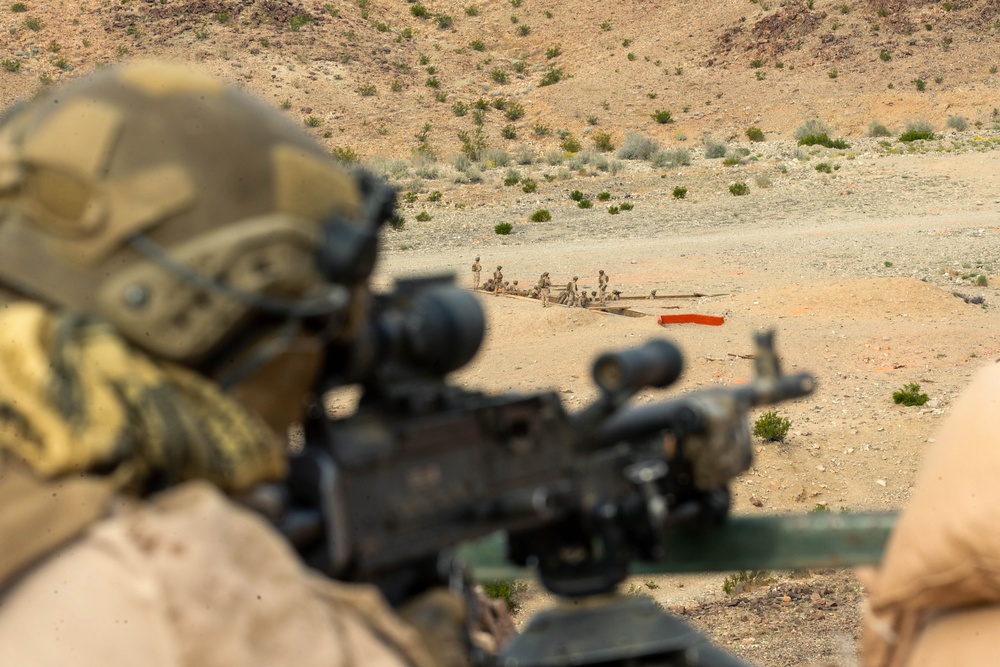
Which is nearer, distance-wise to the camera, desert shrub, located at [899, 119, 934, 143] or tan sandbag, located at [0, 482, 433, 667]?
tan sandbag, located at [0, 482, 433, 667]

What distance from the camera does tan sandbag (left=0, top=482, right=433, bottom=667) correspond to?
1107 mm

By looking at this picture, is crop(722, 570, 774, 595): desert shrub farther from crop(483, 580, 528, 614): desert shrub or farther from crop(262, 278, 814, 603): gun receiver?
crop(262, 278, 814, 603): gun receiver

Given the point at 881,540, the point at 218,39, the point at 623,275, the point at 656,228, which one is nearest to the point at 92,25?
the point at 218,39

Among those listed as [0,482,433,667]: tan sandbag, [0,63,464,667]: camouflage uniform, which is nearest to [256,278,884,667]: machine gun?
[0,63,464,667]: camouflage uniform

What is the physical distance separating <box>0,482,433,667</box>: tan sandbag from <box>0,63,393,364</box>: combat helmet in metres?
0.39

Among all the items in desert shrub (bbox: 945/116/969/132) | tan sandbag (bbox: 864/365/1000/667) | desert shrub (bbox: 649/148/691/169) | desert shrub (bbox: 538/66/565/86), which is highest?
tan sandbag (bbox: 864/365/1000/667)

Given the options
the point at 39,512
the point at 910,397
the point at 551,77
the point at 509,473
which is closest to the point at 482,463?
the point at 509,473

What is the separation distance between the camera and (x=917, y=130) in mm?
32500

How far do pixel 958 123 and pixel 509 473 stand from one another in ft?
110

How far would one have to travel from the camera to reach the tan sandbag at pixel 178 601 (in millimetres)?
1107

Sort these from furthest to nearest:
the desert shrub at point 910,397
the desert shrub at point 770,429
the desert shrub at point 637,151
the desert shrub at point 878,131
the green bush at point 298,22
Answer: the green bush at point 298,22 < the desert shrub at point 878,131 < the desert shrub at point 637,151 < the desert shrub at point 910,397 < the desert shrub at point 770,429

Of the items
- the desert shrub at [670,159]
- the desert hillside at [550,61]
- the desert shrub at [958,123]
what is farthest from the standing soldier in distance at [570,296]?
the desert shrub at [958,123]

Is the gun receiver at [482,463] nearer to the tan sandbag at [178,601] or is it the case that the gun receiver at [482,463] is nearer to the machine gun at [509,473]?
the machine gun at [509,473]

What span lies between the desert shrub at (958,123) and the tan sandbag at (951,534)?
32.2m
